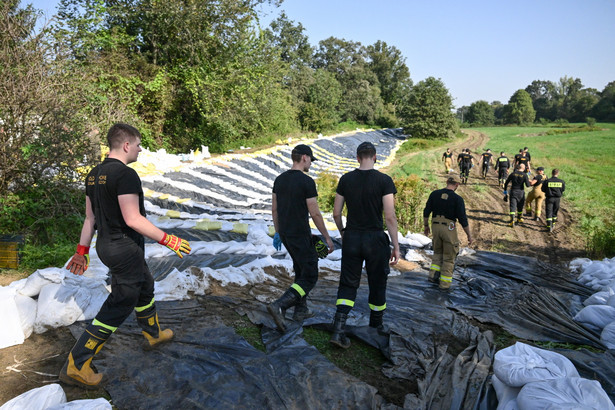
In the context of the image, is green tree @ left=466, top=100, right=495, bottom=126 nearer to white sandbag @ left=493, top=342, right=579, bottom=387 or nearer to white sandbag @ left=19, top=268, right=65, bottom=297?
white sandbag @ left=493, top=342, right=579, bottom=387

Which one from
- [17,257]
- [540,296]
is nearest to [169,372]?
[17,257]

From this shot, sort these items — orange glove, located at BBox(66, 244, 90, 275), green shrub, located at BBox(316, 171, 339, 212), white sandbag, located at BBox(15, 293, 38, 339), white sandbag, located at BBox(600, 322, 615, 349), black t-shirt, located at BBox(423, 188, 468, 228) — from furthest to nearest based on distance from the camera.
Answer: green shrub, located at BBox(316, 171, 339, 212) < black t-shirt, located at BBox(423, 188, 468, 228) < white sandbag, located at BBox(600, 322, 615, 349) < white sandbag, located at BBox(15, 293, 38, 339) < orange glove, located at BBox(66, 244, 90, 275)

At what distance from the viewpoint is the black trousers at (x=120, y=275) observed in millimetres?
2553

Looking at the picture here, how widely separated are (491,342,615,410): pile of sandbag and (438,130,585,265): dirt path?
5.78 m

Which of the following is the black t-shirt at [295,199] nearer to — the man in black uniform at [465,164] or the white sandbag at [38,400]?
the white sandbag at [38,400]

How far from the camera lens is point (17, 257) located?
450 centimetres

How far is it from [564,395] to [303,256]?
2030 millimetres

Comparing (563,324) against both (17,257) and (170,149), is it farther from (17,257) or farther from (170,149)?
(170,149)

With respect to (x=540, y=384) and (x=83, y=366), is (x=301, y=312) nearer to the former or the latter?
(x=83, y=366)

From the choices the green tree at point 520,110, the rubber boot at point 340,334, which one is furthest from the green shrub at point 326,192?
the green tree at point 520,110

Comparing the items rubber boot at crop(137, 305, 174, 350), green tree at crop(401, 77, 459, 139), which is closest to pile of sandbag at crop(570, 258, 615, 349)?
rubber boot at crop(137, 305, 174, 350)

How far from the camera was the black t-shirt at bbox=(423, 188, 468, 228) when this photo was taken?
16.3 ft

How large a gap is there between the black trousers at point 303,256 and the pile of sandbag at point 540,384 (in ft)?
5.11

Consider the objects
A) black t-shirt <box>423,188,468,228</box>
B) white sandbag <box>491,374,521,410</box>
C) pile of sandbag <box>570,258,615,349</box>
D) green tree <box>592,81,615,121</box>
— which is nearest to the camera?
white sandbag <box>491,374,521,410</box>
